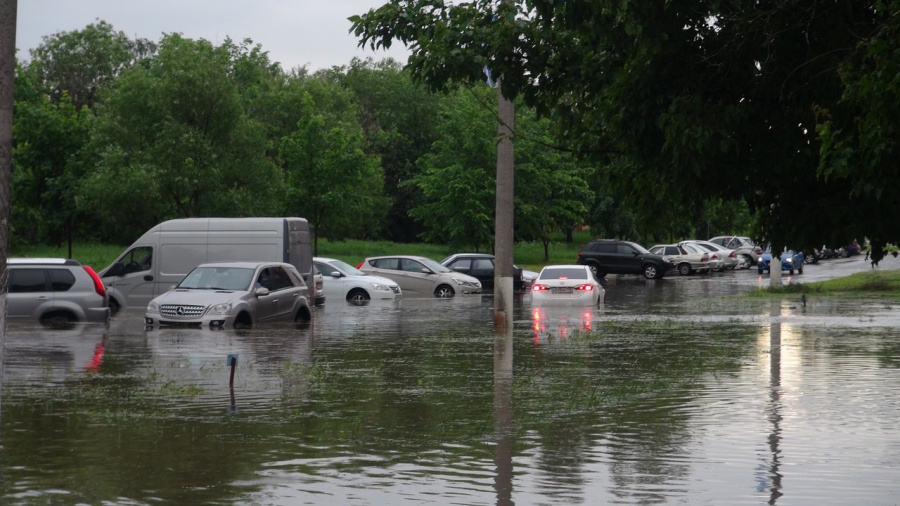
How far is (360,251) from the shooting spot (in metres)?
73.1

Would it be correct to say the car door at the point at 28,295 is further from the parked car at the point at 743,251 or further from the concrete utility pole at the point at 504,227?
the parked car at the point at 743,251

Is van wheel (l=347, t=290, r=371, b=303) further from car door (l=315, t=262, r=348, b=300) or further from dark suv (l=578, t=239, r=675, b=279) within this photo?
dark suv (l=578, t=239, r=675, b=279)

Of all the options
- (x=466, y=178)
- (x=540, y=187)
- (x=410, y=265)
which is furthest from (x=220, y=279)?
(x=540, y=187)

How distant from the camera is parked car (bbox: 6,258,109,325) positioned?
80.9 ft

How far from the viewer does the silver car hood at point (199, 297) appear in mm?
23047

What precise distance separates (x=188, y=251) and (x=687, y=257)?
3803 centimetres

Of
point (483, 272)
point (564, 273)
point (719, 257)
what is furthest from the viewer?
point (719, 257)

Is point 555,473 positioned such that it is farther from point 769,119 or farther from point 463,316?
point 463,316

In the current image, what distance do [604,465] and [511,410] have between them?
3331 mm

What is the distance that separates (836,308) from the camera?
32.7 m

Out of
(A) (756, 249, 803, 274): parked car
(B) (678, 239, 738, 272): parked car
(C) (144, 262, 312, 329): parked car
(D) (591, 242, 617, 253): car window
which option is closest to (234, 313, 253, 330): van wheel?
(C) (144, 262, 312, 329): parked car

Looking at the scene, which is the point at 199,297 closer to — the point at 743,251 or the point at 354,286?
the point at 354,286

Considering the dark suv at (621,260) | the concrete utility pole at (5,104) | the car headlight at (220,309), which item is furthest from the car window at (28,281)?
the dark suv at (621,260)

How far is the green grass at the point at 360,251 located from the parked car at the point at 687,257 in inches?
283
